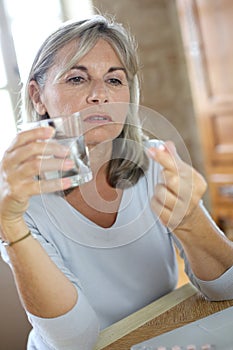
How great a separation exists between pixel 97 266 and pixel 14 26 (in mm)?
2402

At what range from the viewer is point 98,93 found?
118 centimetres

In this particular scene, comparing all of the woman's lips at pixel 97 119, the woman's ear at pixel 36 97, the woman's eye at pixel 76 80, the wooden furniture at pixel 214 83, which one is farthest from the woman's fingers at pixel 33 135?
the wooden furniture at pixel 214 83

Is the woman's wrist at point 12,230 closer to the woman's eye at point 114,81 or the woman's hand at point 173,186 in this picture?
the woman's hand at point 173,186

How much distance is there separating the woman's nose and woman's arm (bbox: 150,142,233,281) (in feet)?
0.71

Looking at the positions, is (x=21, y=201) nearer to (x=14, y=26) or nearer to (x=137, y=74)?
(x=137, y=74)

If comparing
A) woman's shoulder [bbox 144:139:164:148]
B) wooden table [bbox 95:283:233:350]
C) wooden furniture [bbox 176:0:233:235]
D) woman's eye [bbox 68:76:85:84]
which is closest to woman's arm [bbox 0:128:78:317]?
wooden table [bbox 95:283:233:350]

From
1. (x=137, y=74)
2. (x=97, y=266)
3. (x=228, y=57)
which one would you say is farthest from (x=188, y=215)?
(x=228, y=57)

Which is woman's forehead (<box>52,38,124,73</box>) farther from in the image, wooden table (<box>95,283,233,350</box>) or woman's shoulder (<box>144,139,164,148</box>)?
wooden table (<box>95,283,233,350</box>)

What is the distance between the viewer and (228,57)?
343cm

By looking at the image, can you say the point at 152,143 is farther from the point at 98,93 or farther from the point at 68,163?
the point at 68,163

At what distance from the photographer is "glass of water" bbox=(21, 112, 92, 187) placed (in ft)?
3.00

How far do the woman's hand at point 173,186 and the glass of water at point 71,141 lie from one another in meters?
0.11

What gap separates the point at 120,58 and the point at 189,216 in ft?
1.32

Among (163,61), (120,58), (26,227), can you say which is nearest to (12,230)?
(26,227)
